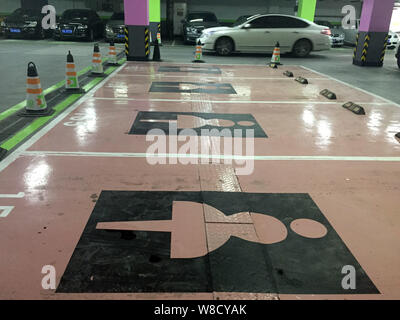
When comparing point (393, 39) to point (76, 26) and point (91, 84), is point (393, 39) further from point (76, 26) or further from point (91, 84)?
point (91, 84)

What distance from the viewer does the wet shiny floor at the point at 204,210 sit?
227 cm

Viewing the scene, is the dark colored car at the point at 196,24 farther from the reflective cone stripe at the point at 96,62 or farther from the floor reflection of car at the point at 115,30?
the reflective cone stripe at the point at 96,62

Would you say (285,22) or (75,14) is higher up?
(75,14)

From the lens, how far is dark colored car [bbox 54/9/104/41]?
18453 mm

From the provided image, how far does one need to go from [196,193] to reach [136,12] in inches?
413

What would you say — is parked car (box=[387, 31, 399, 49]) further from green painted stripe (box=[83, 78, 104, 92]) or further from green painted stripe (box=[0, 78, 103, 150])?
green painted stripe (box=[0, 78, 103, 150])

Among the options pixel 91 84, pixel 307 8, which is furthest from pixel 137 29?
pixel 307 8

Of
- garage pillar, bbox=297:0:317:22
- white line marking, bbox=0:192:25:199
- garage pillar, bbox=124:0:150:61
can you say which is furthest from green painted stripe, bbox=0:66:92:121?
garage pillar, bbox=297:0:317:22

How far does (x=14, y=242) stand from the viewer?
2.56m

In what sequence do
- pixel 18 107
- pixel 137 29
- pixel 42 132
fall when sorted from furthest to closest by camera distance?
pixel 137 29 → pixel 18 107 → pixel 42 132

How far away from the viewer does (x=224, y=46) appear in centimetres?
1448

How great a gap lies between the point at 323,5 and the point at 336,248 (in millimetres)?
26787
